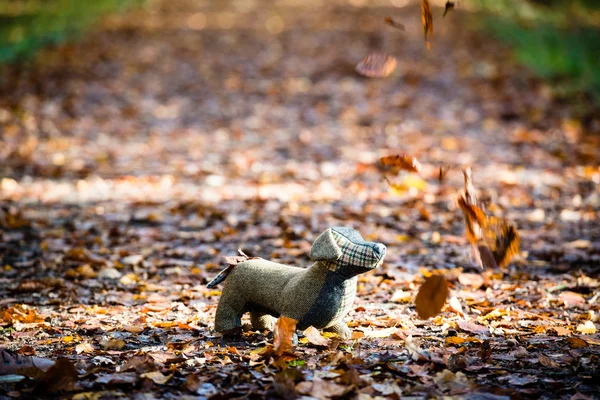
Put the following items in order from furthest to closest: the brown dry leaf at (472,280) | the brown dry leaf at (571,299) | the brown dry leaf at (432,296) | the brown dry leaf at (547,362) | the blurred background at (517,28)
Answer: the blurred background at (517,28), the brown dry leaf at (472,280), the brown dry leaf at (571,299), the brown dry leaf at (432,296), the brown dry leaf at (547,362)

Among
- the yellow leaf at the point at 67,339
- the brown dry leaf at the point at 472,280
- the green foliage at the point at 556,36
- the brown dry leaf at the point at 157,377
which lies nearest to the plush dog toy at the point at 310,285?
the brown dry leaf at the point at 157,377

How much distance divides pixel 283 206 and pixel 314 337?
3.32 meters

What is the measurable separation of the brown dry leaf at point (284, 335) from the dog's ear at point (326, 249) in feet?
0.99

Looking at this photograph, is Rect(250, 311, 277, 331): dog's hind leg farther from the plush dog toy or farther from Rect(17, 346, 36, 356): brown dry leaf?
Rect(17, 346, 36, 356): brown dry leaf

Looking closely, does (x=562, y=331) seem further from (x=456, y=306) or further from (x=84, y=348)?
(x=84, y=348)

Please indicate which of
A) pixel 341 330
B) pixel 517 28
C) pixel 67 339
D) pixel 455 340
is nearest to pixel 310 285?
pixel 341 330

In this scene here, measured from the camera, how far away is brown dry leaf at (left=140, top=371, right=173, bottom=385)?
2727 millimetres

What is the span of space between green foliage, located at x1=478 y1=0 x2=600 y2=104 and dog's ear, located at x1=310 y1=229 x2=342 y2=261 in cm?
716

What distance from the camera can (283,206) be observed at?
6340 millimetres

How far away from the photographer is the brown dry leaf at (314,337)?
306 cm

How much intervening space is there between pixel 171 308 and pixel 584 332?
2241mm

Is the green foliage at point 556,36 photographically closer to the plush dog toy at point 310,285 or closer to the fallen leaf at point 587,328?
the fallen leaf at point 587,328

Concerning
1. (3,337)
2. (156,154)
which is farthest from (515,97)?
(3,337)

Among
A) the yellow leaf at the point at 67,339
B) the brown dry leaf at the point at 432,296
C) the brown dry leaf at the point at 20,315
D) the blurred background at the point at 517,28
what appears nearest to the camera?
the brown dry leaf at the point at 432,296
